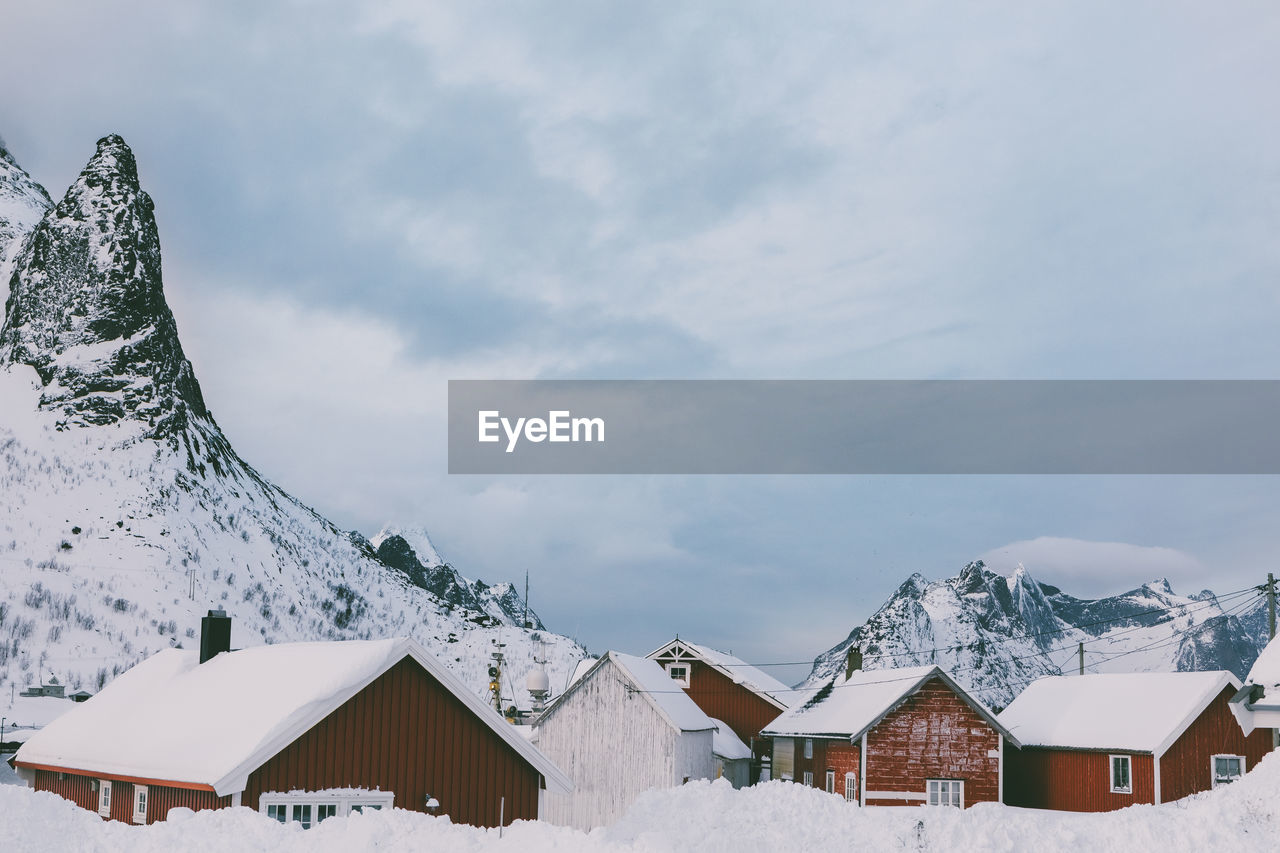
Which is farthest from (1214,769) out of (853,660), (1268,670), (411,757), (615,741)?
(411,757)

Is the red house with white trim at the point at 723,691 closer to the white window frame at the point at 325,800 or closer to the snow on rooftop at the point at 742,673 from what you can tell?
the snow on rooftop at the point at 742,673

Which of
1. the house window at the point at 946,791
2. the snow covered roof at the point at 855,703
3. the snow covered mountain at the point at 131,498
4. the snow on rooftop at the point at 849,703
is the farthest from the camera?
the snow covered mountain at the point at 131,498

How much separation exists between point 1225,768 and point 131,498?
8759 centimetres

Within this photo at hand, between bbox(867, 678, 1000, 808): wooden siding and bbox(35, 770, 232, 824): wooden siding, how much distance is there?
1016 inches

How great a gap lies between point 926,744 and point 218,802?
28383 millimetres

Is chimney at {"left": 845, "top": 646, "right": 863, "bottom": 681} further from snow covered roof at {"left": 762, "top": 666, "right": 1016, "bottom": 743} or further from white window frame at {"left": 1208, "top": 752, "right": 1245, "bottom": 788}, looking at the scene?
white window frame at {"left": 1208, "top": 752, "right": 1245, "bottom": 788}

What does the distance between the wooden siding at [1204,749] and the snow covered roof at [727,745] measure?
16.2 metres

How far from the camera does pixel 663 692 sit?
46344 millimetres

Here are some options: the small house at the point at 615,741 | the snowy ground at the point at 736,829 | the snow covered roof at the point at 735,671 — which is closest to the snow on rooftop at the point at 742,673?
the snow covered roof at the point at 735,671

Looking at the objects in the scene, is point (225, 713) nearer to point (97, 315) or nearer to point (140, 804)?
point (140, 804)

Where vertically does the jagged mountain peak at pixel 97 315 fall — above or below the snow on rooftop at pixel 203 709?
above

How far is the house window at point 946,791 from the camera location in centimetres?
4203

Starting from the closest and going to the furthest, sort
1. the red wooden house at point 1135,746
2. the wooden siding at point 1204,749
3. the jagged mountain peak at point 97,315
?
the wooden siding at point 1204,749 < the red wooden house at point 1135,746 < the jagged mountain peak at point 97,315

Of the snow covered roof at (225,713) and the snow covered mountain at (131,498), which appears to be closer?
the snow covered roof at (225,713)
